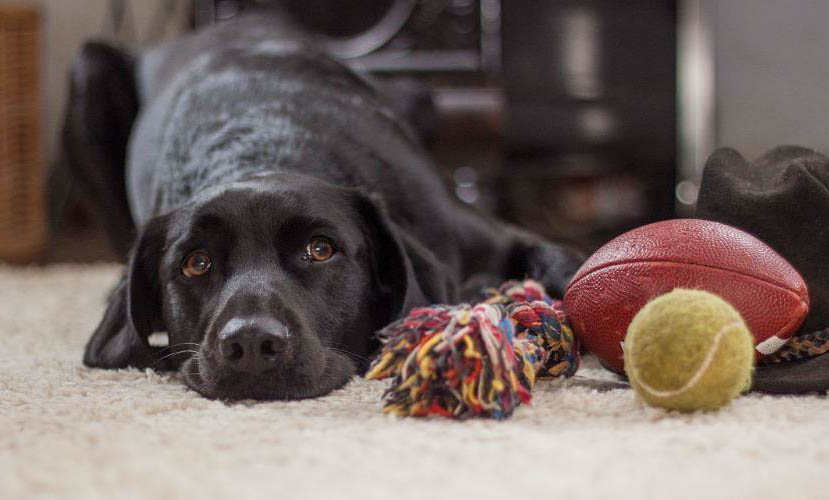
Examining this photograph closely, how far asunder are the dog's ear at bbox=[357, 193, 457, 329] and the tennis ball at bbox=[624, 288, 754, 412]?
61 centimetres

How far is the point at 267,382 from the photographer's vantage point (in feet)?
4.81

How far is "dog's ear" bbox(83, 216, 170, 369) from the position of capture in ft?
5.94

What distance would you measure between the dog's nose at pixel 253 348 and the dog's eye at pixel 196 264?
0.29 metres

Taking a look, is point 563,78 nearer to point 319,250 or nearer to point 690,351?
point 319,250

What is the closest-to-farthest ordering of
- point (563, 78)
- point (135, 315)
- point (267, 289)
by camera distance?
1. point (267, 289)
2. point (135, 315)
3. point (563, 78)

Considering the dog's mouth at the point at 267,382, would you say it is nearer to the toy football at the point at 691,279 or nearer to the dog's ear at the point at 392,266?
the dog's ear at the point at 392,266

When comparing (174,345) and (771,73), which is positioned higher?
(771,73)

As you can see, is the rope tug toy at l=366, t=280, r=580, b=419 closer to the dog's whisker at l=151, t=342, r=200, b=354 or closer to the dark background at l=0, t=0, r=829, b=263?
the dog's whisker at l=151, t=342, r=200, b=354

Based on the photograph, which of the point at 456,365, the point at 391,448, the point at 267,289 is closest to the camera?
the point at 391,448

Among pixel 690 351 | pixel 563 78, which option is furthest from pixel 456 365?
pixel 563 78

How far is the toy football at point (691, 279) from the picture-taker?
1403 millimetres

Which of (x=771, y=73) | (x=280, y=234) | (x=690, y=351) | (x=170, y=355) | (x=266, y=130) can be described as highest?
(x=771, y=73)

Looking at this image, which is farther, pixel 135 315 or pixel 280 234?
pixel 135 315

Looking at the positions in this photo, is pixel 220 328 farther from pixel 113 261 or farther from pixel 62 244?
pixel 62 244
